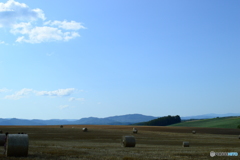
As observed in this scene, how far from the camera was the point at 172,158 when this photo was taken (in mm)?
18406

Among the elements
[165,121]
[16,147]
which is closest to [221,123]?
[165,121]

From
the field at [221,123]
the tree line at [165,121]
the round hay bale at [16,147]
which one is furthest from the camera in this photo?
the tree line at [165,121]

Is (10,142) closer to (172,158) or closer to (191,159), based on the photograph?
(172,158)

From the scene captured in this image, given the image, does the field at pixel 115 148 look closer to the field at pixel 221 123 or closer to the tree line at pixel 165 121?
the field at pixel 221 123

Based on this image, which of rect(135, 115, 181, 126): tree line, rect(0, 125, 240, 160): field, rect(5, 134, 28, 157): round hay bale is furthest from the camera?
rect(135, 115, 181, 126): tree line

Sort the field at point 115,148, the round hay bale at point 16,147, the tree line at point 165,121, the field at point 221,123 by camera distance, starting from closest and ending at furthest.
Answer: the round hay bale at point 16,147
the field at point 115,148
the field at point 221,123
the tree line at point 165,121

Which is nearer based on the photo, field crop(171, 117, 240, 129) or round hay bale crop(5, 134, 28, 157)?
round hay bale crop(5, 134, 28, 157)

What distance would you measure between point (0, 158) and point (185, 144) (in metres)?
19.3

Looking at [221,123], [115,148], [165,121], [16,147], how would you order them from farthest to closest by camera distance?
[165,121] < [221,123] < [115,148] < [16,147]

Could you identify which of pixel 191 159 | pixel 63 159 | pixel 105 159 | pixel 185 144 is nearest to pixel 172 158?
pixel 191 159

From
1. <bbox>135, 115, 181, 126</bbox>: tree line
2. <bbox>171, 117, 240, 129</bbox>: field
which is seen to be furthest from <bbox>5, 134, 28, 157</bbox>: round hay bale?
<bbox>135, 115, 181, 126</bbox>: tree line

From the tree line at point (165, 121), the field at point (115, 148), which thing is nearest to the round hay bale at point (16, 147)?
the field at point (115, 148)

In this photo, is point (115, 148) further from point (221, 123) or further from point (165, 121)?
point (165, 121)

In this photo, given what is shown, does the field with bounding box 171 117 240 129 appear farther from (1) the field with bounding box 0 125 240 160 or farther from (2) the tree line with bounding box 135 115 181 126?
(1) the field with bounding box 0 125 240 160
